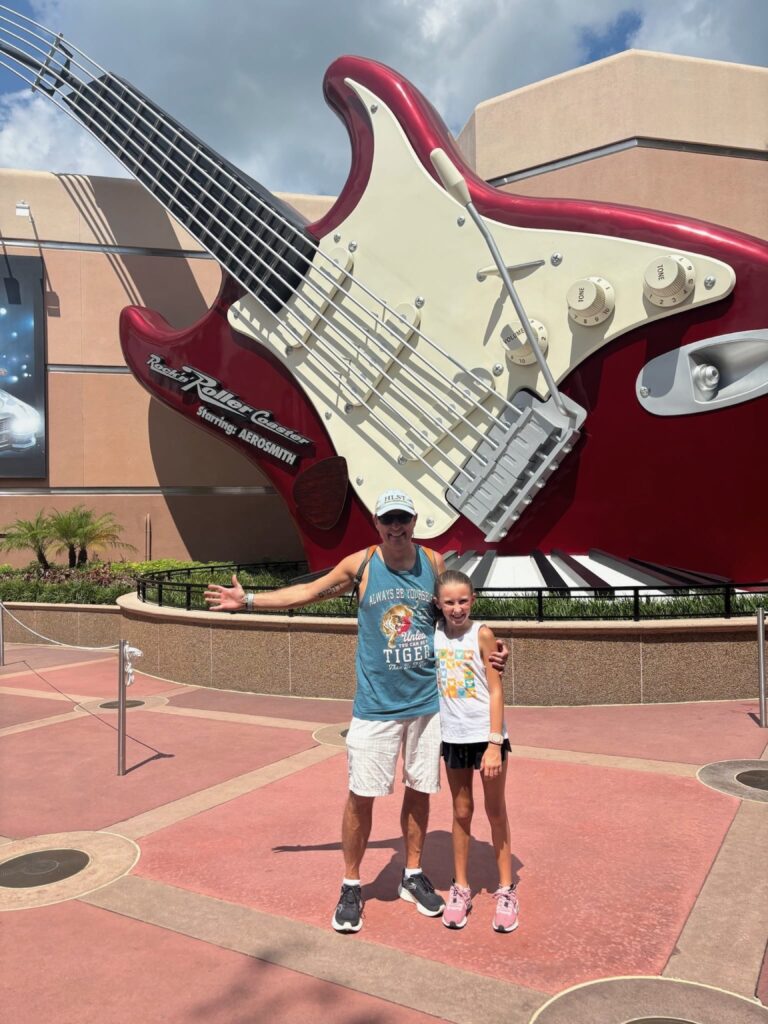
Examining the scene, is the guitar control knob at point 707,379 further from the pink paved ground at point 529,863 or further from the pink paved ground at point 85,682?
the pink paved ground at point 85,682

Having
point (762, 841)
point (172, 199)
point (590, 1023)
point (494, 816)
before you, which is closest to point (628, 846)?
point (762, 841)

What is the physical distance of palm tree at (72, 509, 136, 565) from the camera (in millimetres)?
18422

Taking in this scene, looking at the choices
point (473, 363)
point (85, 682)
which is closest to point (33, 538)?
point (85, 682)

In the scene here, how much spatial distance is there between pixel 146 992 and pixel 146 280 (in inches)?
776

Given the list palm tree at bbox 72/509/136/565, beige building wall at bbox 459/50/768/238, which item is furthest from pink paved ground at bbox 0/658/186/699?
beige building wall at bbox 459/50/768/238

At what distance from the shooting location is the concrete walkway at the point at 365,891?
3092mm

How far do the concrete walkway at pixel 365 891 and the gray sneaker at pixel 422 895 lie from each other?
0.05 m

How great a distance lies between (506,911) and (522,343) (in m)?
8.30

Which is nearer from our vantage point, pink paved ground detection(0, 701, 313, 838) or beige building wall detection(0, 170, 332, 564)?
pink paved ground detection(0, 701, 313, 838)

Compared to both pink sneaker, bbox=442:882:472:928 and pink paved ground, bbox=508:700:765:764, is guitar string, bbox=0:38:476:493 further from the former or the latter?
pink sneaker, bbox=442:882:472:928

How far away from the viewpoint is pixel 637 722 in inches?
296

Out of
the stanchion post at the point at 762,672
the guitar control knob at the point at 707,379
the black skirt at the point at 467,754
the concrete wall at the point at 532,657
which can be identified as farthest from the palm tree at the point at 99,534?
the black skirt at the point at 467,754

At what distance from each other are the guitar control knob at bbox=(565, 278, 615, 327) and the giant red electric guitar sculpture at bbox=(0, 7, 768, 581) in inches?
1.1

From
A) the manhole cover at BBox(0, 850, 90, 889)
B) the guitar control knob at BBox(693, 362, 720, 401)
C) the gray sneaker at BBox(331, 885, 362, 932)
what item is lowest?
the manhole cover at BBox(0, 850, 90, 889)
